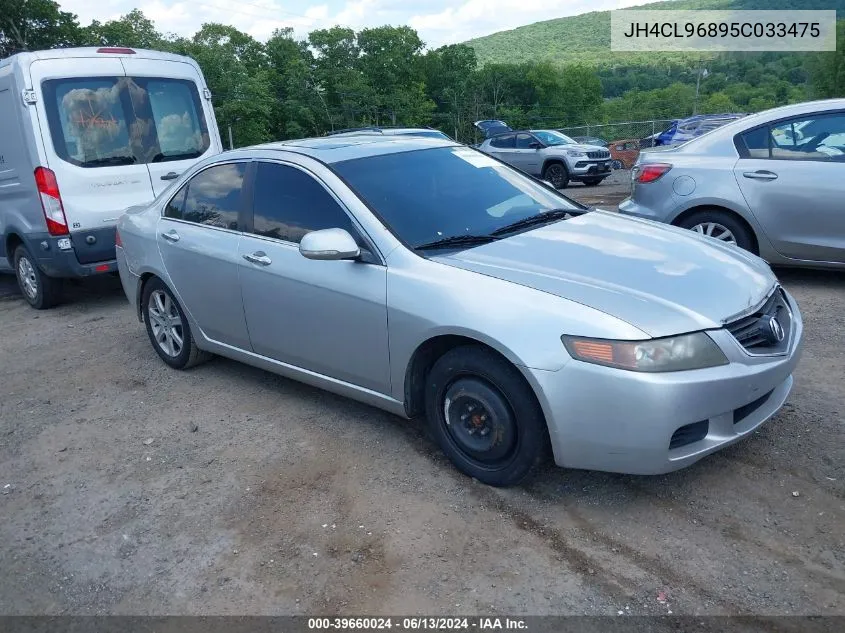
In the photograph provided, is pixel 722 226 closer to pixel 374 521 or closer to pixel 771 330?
pixel 771 330

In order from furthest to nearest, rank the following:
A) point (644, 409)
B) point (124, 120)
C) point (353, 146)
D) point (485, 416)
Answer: point (124, 120)
point (353, 146)
point (485, 416)
point (644, 409)

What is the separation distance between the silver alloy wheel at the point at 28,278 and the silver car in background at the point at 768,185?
646cm

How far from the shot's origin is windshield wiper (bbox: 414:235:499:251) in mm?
3736

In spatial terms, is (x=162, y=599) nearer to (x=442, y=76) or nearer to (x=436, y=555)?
(x=436, y=555)

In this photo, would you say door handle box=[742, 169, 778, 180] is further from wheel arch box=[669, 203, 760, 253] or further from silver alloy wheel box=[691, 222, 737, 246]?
silver alloy wheel box=[691, 222, 737, 246]

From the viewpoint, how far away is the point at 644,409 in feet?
9.55

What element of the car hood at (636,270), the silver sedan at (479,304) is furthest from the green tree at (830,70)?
the silver sedan at (479,304)

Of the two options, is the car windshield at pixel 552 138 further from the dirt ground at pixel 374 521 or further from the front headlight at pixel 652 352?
the front headlight at pixel 652 352

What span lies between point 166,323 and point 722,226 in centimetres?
484

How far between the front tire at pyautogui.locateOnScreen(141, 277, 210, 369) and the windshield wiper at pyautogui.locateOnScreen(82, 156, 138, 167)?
2.43 meters

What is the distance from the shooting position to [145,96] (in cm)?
764

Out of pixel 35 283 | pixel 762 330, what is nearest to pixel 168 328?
pixel 35 283

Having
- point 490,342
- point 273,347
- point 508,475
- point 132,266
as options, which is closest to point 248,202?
point 273,347

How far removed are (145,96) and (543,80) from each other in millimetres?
95514
